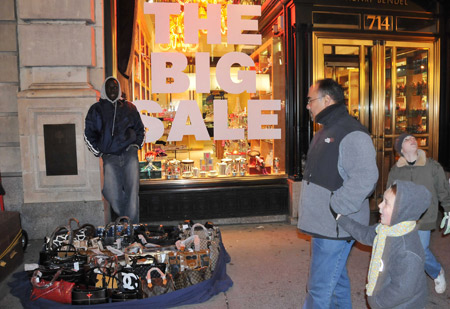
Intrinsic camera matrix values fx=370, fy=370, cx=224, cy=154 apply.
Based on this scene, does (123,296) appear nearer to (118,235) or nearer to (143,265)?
(143,265)

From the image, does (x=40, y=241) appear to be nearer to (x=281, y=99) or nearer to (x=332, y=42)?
(x=281, y=99)

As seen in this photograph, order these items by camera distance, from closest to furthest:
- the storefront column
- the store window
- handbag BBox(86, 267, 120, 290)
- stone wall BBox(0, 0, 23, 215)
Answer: handbag BBox(86, 267, 120, 290), the storefront column, stone wall BBox(0, 0, 23, 215), the store window

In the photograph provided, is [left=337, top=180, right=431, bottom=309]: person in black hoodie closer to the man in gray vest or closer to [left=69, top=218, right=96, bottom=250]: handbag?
the man in gray vest

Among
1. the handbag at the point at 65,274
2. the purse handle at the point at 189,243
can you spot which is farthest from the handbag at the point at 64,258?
the purse handle at the point at 189,243

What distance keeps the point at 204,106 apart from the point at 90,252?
11.7 feet

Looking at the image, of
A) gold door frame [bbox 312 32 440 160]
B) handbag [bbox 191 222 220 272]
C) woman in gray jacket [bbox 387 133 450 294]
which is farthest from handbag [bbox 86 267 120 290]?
gold door frame [bbox 312 32 440 160]

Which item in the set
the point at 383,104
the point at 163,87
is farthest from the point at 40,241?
the point at 383,104

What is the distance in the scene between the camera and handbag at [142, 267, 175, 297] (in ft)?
11.9

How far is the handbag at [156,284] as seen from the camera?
3640 mm

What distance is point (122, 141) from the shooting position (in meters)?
5.24

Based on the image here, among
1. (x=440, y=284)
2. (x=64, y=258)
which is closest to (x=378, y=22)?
(x=440, y=284)

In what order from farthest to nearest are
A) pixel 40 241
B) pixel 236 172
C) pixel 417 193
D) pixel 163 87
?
pixel 236 172 → pixel 163 87 → pixel 40 241 → pixel 417 193

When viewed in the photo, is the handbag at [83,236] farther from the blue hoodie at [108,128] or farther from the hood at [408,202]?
the hood at [408,202]

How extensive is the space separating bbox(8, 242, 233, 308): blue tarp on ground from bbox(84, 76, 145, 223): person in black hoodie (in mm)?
1600
